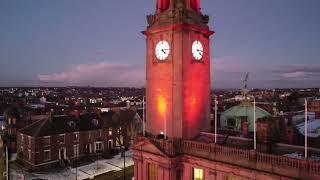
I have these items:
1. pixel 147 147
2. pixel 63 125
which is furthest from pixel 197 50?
pixel 63 125

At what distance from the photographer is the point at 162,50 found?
33531mm

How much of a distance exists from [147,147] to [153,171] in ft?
7.82

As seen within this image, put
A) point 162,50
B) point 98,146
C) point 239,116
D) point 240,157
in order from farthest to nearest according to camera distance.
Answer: point 98,146 < point 239,116 < point 162,50 < point 240,157

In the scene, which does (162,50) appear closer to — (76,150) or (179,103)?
(179,103)

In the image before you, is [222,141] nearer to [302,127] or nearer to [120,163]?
[302,127]

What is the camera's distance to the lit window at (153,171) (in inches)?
1277

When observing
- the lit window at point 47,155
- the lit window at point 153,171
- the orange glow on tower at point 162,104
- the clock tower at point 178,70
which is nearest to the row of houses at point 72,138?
the lit window at point 47,155

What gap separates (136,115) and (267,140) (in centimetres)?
5574

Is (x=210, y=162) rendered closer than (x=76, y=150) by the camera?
Yes

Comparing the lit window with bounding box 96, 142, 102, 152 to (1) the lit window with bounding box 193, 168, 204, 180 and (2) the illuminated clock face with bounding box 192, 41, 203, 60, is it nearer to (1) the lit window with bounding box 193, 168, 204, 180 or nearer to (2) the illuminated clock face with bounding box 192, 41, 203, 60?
(2) the illuminated clock face with bounding box 192, 41, 203, 60

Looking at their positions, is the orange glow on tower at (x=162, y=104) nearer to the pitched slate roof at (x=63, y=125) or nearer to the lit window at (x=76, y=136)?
the pitched slate roof at (x=63, y=125)

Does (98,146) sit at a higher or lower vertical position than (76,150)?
higher

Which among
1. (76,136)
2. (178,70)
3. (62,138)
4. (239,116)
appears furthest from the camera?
(76,136)

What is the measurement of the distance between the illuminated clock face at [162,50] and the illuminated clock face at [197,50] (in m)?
2.47
